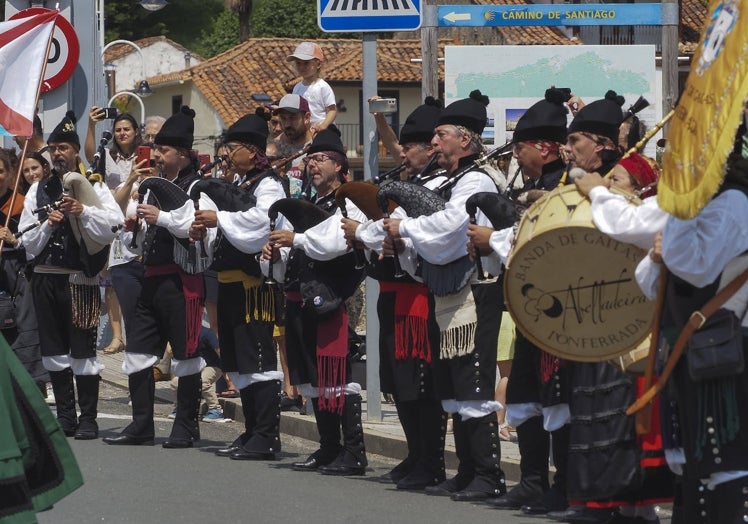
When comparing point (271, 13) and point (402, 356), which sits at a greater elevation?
point (271, 13)

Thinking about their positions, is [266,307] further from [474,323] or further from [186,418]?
[474,323]

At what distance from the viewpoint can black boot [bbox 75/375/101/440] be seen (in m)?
11.5

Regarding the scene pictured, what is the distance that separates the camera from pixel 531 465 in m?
8.75

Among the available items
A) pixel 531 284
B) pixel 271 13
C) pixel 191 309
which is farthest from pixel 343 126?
pixel 531 284

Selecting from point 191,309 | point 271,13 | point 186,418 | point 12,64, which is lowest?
point 186,418

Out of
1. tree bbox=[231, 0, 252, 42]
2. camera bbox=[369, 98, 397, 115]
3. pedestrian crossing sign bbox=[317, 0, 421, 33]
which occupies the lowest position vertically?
camera bbox=[369, 98, 397, 115]

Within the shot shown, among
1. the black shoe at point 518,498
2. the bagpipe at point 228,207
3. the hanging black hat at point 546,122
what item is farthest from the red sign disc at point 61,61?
the black shoe at point 518,498

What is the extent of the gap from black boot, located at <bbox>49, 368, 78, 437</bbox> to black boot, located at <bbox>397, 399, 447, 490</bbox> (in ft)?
10.4

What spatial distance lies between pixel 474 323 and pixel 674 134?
3.14m

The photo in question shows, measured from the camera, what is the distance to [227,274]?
10.7 metres

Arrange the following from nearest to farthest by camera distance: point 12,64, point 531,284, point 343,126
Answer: point 531,284, point 12,64, point 343,126

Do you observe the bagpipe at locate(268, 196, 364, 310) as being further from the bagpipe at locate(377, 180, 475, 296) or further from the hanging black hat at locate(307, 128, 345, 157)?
the bagpipe at locate(377, 180, 475, 296)

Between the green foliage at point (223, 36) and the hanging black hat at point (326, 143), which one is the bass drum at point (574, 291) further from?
the green foliage at point (223, 36)

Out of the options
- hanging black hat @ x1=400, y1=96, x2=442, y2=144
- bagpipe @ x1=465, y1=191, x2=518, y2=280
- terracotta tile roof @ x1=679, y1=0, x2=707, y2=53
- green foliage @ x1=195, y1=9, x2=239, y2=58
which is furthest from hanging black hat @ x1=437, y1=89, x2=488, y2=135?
green foliage @ x1=195, y1=9, x2=239, y2=58
